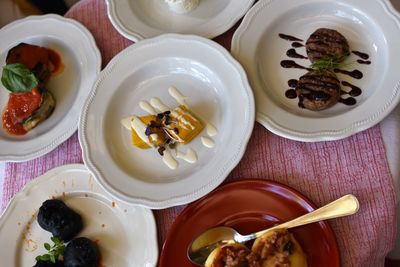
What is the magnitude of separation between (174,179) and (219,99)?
0.83ft

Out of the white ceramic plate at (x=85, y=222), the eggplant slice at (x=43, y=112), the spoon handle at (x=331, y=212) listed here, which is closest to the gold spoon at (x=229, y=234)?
the spoon handle at (x=331, y=212)

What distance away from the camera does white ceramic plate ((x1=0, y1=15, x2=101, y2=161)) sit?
133cm

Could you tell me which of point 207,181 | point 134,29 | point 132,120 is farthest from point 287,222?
point 134,29

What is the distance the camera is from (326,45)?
123cm

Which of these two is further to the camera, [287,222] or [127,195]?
[127,195]

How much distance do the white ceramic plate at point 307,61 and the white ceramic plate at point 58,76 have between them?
46 cm

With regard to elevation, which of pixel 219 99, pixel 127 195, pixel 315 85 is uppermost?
pixel 315 85

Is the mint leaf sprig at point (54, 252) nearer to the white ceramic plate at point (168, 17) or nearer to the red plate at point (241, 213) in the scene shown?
the red plate at point (241, 213)

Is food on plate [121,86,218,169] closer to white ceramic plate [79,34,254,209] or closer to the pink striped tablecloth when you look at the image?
white ceramic plate [79,34,254,209]

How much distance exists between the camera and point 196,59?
1.30 meters

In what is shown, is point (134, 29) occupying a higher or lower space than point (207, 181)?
higher

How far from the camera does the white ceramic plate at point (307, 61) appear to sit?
1127 millimetres

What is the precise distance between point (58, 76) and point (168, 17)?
39cm

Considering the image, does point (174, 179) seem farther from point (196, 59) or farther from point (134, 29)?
point (134, 29)
